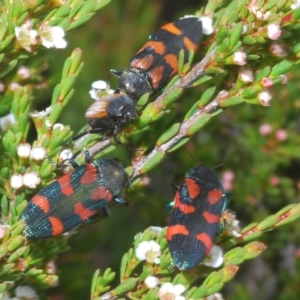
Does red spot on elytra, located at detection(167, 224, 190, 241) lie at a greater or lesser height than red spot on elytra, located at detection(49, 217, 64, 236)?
lesser

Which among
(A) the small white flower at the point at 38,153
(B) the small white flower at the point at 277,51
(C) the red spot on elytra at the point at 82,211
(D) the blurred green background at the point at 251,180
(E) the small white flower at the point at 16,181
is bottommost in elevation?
(D) the blurred green background at the point at 251,180

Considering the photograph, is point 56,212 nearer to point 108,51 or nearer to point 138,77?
point 138,77

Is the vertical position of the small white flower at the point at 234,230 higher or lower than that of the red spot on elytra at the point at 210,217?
lower

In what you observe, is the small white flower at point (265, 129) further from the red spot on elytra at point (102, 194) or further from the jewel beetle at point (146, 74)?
the red spot on elytra at point (102, 194)

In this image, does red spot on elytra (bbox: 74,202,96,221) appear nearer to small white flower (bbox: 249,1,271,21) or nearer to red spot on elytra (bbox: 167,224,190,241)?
red spot on elytra (bbox: 167,224,190,241)

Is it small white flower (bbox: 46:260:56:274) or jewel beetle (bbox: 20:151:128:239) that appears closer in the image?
jewel beetle (bbox: 20:151:128:239)

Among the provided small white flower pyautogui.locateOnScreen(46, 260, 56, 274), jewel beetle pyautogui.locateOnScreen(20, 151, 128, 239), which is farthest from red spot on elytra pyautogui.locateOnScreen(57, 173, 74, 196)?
small white flower pyautogui.locateOnScreen(46, 260, 56, 274)

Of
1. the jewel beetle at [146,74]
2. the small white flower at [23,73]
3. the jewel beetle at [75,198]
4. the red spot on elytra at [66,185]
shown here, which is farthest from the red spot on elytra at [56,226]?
the small white flower at [23,73]

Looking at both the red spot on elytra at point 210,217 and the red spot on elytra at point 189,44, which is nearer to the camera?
the red spot on elytra at point 210,217
